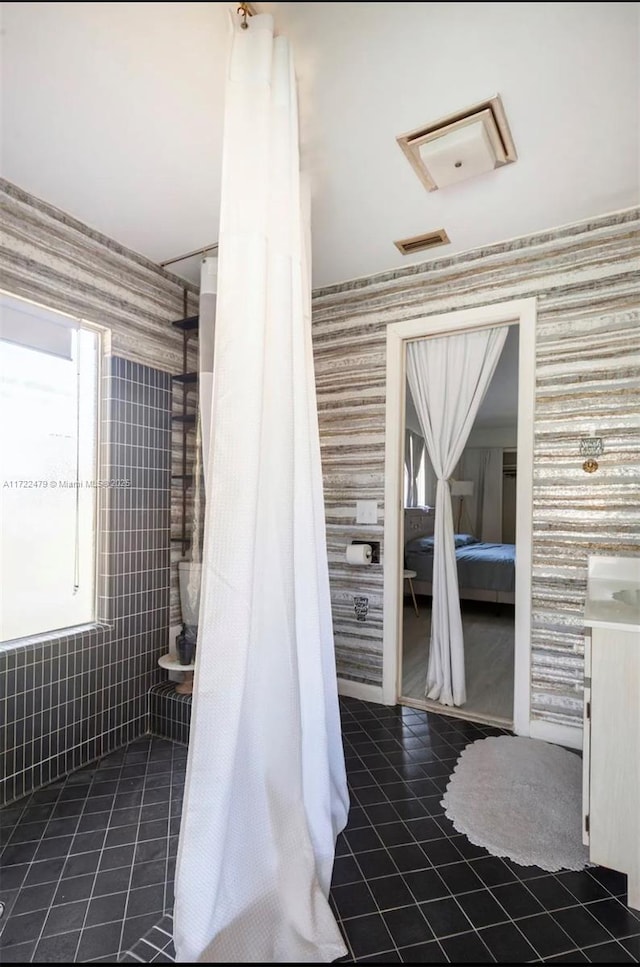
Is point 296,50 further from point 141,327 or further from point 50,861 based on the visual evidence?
point 50,861

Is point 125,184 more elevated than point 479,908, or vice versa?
point 125,184

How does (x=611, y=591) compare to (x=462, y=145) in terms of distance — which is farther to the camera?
(x=611, y=591)

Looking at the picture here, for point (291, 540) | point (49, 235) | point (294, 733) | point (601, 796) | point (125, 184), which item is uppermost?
point (125, 184)

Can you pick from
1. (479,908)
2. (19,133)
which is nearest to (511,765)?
(479,908)

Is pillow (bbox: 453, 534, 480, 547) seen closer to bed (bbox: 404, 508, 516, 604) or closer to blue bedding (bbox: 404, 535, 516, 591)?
bed (bbox: 404, 508, 516, 604)

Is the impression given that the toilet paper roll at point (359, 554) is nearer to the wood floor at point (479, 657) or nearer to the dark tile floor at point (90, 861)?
the wood floor at point (479, 657)

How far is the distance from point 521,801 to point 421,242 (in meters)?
→ 2.65

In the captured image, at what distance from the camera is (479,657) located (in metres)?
3.52

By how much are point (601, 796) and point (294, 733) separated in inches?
40.0

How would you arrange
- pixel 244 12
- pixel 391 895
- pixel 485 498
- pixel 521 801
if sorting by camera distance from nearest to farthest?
pixel 244 12 < pixel 391 895 < pixel 521 801 < pixel 485 498

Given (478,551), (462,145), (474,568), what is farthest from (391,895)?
(478,551)

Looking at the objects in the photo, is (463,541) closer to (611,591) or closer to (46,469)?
(611,591)

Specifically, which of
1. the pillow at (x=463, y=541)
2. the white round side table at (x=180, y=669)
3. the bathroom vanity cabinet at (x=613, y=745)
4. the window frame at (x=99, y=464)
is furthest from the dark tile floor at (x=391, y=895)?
the pillow at (x=463, y=541)

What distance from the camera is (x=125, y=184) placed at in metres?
1.91
